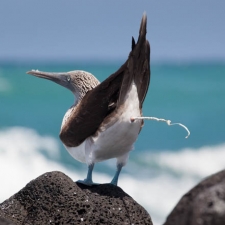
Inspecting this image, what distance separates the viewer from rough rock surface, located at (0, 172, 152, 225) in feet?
14.5

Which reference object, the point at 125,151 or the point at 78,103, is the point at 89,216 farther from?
the point at 78,103

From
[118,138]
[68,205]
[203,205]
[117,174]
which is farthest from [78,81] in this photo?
[203,205]

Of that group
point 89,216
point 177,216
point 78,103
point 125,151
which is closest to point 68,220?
point 89,216

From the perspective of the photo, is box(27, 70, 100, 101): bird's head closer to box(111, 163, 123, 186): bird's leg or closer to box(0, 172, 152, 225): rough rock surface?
box(111, 163, 123, 186): bird's leg

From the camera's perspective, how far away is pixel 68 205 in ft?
14.6

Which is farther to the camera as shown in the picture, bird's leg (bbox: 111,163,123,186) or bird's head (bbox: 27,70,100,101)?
bird's head (bbox: 27,70,100,101)

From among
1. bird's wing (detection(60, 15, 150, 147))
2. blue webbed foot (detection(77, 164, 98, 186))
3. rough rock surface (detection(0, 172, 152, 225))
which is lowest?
rough rock surface (detection(0, 172, 152, 225))

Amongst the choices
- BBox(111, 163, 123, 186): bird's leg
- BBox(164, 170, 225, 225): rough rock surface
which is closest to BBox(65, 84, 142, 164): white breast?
BBox(111, 163, 123, 186): bird's leg

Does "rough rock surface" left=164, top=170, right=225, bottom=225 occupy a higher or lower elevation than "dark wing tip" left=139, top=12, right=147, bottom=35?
lower

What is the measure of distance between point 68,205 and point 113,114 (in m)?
0.81

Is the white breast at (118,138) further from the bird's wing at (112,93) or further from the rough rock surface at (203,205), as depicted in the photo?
the rough rock surface at (203,205)

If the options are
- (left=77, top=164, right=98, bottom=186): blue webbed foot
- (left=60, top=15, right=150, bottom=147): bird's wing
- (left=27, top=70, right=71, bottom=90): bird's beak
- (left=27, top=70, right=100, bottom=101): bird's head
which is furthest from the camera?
(left=27, top=70, right=71, bottom=90): bird's beak

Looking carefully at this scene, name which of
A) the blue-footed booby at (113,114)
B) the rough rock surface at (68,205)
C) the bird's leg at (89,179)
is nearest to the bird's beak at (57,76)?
the blue-footed booby at (113,114)

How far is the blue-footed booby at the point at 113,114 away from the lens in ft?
15.3
